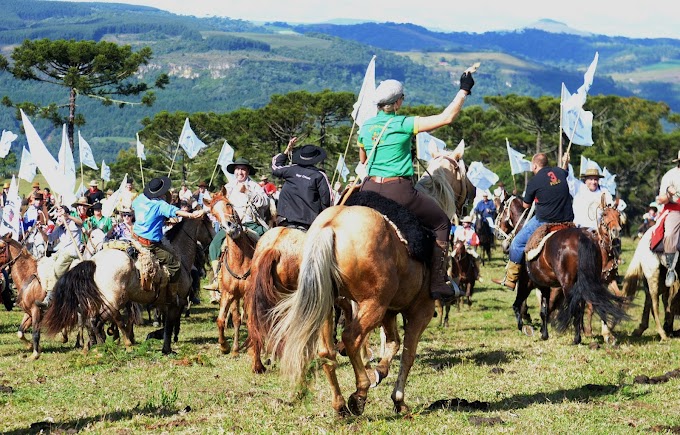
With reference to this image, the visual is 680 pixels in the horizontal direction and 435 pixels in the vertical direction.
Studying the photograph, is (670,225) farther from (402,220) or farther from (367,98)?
(402,220)

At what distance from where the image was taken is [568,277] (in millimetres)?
14094

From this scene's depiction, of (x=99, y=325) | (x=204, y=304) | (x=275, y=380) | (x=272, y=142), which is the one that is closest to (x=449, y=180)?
(x=275, y=380)

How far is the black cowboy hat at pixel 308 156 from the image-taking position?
12070 mm

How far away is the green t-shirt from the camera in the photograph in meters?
8.69

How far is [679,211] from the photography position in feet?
48.2

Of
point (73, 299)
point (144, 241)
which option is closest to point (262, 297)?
point (73, 299)

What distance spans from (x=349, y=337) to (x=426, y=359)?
4.86 m

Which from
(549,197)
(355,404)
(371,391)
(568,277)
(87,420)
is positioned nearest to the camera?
(355,404)

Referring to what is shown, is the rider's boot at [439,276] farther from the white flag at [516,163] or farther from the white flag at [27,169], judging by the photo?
the white flag at [27,169]

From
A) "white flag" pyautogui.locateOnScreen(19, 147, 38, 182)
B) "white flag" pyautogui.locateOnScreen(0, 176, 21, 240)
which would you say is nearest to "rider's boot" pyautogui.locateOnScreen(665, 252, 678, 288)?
"white flag" pyautogui.locateOnScreen(0, 176, 21, 240)

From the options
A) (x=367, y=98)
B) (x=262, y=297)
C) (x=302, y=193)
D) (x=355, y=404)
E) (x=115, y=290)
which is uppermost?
(x=367, y=98)

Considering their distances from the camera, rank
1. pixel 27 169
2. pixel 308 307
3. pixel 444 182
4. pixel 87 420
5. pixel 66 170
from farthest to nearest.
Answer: pixel 27 169 → pixel 66 170 → pixel 444 182 → pixel 87 420 → pixel 308 307

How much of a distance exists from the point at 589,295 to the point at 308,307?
6153 millimetres

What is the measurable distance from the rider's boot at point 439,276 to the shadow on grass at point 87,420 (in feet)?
8.36
